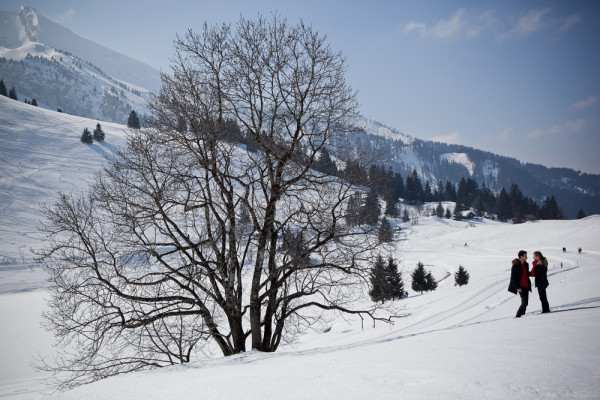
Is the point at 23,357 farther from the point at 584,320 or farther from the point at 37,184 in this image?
the point at 37,184

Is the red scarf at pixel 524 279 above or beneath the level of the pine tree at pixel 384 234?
beneath

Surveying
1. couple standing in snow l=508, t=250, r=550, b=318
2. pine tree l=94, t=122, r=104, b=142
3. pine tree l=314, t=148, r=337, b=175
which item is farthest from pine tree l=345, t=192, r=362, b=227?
pine tree l=94, t=122, r=104, b=142

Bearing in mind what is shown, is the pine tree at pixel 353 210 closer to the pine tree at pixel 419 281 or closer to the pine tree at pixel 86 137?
the pine tree at pixel 419 281

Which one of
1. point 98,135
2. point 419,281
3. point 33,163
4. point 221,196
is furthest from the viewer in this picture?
point 98,135

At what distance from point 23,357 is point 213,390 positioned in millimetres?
20813

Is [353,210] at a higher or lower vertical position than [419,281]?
higher

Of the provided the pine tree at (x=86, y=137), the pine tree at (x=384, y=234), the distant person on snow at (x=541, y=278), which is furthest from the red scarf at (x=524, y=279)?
the pine tree at (x=86, y=137)

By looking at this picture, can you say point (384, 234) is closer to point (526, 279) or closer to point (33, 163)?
point (526, 279)

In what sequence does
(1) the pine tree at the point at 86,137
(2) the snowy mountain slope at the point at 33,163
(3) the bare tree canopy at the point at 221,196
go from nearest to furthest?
(3) the bare tree canopy at the point at 221,196 < (2) the snowy mountain slope at the point at 33,163 < (1) the pine tree at the point at 86,137

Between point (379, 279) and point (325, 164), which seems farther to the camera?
point (325, 164)

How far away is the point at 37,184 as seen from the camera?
2264 inches

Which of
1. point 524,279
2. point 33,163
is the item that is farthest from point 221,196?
point 33,163

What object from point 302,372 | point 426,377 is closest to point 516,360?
point 426,377

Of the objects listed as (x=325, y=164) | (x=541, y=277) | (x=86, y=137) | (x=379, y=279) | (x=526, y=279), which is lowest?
(x=379, y=279)
